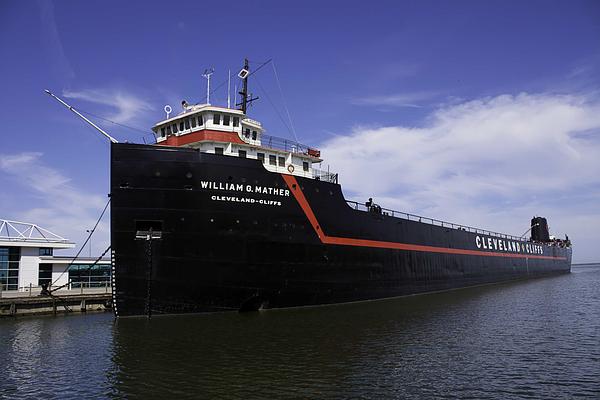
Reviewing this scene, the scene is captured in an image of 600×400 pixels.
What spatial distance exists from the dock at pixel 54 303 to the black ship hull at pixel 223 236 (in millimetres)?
6473

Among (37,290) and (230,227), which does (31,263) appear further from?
(230,227)

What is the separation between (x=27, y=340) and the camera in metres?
14.1

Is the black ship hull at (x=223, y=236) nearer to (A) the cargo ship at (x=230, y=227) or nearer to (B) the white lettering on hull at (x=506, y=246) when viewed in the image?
(A) the cargo ship at (x=230, y=227)

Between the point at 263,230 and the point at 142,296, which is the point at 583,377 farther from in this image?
the point at 142,296

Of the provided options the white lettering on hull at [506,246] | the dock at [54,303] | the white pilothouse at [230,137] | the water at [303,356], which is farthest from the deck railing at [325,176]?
the white lettering on hull at [506,246]

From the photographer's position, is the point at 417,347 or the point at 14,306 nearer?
the point at 417,347

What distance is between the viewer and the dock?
19.5 meters

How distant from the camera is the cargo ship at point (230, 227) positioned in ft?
Answer: 53.8

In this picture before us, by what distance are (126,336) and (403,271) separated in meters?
17.3

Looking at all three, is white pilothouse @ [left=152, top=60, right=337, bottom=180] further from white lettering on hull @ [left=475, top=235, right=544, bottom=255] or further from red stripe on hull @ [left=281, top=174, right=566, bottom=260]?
white lettering on hull @ [left=475, top=235, right=544, bottom=255]

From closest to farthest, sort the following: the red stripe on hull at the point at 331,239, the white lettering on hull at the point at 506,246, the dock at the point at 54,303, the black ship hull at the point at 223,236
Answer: the black ship hull at the point at 223,236, the red stripe on hull at the point at 331,239, the dock at the point at 54,303, the white lettering on hull at the point at 506,246

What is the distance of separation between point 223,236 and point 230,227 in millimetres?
446

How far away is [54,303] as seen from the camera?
2083 centimetres

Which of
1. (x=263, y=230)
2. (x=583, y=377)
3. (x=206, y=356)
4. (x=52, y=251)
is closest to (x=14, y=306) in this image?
(x=52, y=251)
